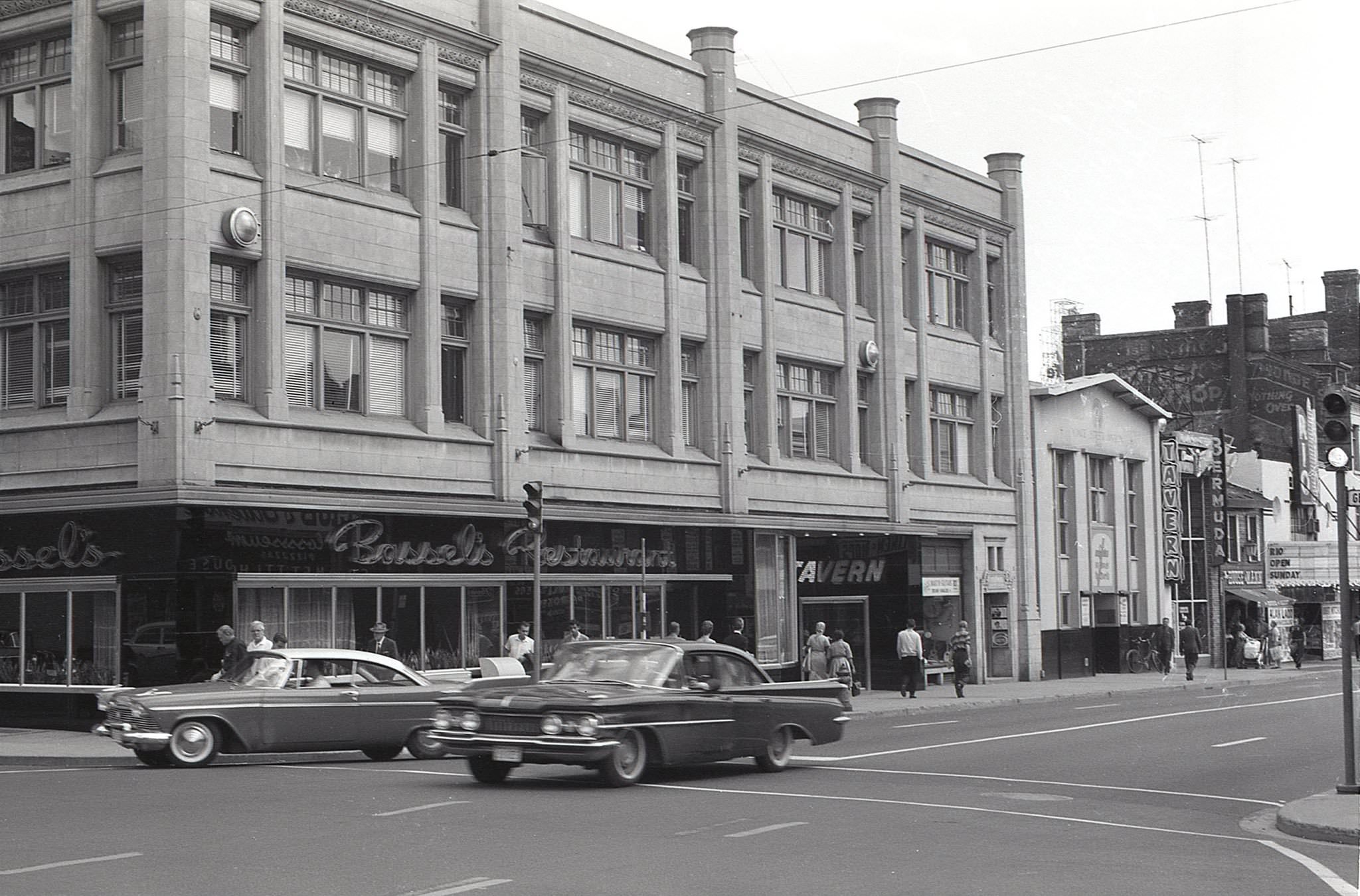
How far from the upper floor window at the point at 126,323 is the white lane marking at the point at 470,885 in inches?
707

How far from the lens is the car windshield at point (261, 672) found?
20.8 meters

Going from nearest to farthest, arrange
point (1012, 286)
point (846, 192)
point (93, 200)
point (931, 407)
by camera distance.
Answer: point (93, 200)
point (846, 192)
point (931, 407)
point (1012, 286)

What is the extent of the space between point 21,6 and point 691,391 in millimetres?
15538

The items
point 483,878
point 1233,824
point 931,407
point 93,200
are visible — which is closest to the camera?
point 483,878

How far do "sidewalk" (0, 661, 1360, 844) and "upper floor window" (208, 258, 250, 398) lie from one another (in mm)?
5792

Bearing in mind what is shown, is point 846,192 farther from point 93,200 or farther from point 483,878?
point 483,878

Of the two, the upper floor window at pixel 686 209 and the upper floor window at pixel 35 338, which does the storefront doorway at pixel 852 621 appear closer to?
the upper floor window at pixel 686 209

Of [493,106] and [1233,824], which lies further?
[493,106]

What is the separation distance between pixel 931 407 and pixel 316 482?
22108 millimetres

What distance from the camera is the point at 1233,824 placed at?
15648 millimetres

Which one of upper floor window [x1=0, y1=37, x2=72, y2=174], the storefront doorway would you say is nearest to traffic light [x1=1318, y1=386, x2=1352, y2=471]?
upper floor window [x1=0, y1=37, x2=72, y2=174]

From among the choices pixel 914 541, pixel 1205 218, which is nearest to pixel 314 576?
pixel 914 541

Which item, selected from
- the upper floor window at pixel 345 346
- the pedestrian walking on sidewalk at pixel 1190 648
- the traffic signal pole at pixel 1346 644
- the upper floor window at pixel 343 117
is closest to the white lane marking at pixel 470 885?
the traffic signal pole at pixel 1346 644

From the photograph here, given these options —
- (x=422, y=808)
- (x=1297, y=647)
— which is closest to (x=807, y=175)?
(x=422, y=808)
